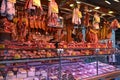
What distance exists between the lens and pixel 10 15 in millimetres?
3434

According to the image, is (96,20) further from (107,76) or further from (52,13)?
(52,13)

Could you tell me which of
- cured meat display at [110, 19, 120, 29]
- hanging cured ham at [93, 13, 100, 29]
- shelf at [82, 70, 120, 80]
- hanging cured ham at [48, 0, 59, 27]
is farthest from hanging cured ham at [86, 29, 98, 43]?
hanging cured ham at [48, 0, 59, 27]

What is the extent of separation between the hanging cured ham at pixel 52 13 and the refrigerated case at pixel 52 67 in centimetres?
60

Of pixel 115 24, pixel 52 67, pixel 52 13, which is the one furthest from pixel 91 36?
pixel 52 67

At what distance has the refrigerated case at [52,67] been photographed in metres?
3.17

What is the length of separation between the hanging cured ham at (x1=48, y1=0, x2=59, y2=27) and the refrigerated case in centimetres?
60

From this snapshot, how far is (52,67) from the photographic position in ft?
12.4

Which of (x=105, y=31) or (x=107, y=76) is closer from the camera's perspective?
(x=107, y=76)

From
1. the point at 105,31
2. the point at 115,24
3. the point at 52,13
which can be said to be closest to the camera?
the point at 52,13

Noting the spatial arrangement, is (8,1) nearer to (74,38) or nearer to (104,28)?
(74,38)

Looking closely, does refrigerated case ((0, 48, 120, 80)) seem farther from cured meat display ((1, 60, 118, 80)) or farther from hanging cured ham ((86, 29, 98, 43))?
hanging cured ham ((86, 29, 98, 43))

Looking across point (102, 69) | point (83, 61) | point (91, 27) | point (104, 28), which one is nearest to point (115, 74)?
point (102, 69)

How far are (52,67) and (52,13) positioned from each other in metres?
1.08

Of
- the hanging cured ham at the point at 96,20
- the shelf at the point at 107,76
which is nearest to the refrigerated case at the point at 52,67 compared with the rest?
the shelf at the point at 107,76
